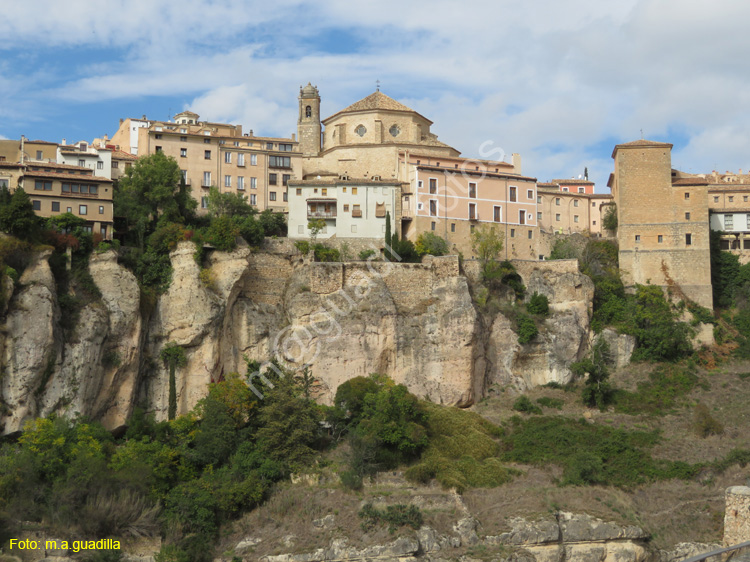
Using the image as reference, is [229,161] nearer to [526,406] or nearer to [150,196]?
[150,196]

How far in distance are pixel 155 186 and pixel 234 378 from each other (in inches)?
439

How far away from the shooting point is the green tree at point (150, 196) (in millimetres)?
47531

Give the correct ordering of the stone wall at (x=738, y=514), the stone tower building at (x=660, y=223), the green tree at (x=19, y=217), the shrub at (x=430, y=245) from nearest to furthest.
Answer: the stone wall at (x=738, y=514), the green tree at (x=19, y=217), the shrub at (x=430, y=245), the stone tower building at (x=660, y=223)

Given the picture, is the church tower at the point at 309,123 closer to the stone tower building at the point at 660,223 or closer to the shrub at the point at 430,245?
the shrub at the point at 430,245

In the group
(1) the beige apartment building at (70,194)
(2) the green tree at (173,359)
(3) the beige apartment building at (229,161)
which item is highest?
(3) the beige apartment building at (229,161)

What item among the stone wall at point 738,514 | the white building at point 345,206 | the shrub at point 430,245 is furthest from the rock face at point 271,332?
the stone wall at point 738,514

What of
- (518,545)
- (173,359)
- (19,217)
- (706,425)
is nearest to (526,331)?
(706,425)

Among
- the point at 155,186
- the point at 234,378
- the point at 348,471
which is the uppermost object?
the point at 155,186

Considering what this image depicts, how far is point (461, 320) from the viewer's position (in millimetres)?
47219

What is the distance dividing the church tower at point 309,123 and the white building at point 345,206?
743 cm

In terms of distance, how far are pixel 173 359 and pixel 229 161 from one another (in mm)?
16493

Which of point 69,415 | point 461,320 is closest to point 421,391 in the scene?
point 461,320

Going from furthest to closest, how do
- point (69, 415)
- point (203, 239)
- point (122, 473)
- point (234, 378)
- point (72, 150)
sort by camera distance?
point (72, 150)
point (203, 239)
point (234, 378)
point (69, 415)
point (122, 473)

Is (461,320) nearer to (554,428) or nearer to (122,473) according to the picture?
(554,428)
